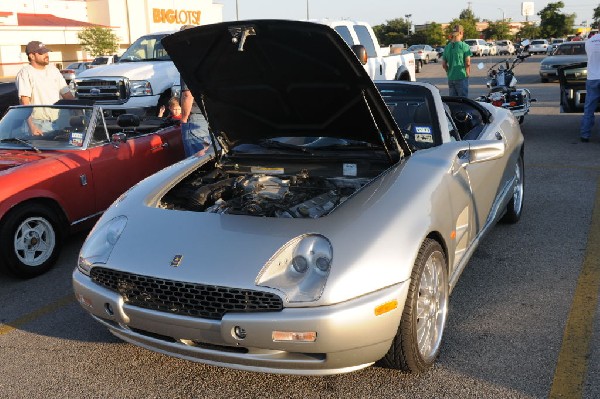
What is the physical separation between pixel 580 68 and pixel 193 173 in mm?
8090

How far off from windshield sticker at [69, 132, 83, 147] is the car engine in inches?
78.0

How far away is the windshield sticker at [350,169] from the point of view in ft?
13.4

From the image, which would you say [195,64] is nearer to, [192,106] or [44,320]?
[44,320]

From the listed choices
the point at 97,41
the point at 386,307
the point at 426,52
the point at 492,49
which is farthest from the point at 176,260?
the point at 492,49

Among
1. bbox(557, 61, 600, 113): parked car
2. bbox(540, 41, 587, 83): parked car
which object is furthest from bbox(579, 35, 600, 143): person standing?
bbox(540, 41, 587, 83): parked car

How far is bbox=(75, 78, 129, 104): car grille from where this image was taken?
10508 millimetres

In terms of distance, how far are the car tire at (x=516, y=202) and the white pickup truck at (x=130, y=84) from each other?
260 inches

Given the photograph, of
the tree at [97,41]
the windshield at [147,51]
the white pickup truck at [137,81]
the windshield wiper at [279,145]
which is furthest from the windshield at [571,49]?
the tree at [97,41]

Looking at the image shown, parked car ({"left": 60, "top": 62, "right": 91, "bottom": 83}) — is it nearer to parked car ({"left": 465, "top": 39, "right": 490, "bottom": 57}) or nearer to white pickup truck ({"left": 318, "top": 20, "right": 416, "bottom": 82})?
white pickup truck ({"left": 318, "top": 20, "right": 416, "bottom": 82})

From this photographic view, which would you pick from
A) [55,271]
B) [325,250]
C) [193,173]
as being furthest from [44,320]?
[325,250]

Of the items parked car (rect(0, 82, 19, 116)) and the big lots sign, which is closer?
parked car (rect(0, 82, 19, 116))

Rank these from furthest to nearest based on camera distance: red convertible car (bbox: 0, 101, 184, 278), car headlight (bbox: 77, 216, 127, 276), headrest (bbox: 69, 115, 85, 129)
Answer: headrest (bbox: 69, 115, 85, 129)
red convertible car (bbox: 0, 101, 184, 278)
car headlight (bbox: 77, 216, 127, 276)

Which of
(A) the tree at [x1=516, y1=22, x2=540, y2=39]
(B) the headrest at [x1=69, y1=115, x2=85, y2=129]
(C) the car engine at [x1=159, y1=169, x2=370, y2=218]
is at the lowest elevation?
(C) the car engine at [x1=159, y1=169, x2=370, y2=218]

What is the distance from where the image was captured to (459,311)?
3.99 metres
